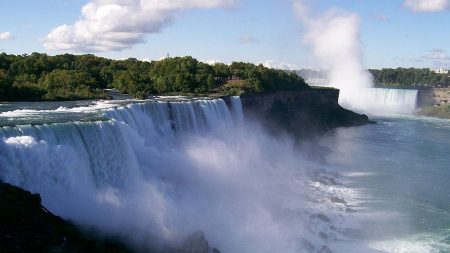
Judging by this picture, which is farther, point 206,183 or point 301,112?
point 301,112

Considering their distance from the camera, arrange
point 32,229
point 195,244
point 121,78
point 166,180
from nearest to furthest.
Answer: point 32,229, point 195,244, point 166,180, point 121,78

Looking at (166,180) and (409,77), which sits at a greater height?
(166,180)

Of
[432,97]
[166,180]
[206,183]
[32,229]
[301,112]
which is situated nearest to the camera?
[32,229]

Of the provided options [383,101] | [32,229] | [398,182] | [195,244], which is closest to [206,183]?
[195,244]

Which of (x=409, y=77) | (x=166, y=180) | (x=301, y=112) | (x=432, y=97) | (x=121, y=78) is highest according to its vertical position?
(x=121, y=78)

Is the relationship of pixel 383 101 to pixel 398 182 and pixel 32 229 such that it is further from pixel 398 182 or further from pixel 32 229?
pixel 32 229

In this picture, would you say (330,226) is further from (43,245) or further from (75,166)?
(43,245)
